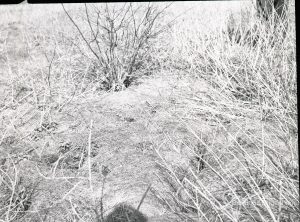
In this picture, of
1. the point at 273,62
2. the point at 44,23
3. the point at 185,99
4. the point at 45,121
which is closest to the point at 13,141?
the point at 45,121

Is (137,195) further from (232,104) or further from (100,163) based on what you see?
(232,104)

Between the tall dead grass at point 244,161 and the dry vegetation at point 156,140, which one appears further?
the dry vegetation at point 156,140

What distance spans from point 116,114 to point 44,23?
6.46 feet

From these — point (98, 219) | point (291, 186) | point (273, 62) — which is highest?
point (273, 62)

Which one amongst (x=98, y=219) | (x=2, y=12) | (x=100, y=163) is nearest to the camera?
(x=98, y=219)

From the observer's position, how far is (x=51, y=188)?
1.24 meters

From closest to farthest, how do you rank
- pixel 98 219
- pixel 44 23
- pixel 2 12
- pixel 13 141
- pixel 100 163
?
pixel 98 219 < pixel 100 163 < pixel 13 141 < pixel 44 23 < pixel 2 12

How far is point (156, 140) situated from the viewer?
58.1 inches

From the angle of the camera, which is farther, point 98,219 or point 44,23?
point 44,23

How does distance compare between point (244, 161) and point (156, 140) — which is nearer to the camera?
point (244, 161)

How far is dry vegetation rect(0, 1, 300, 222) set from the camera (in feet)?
3.57

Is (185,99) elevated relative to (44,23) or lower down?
lower down

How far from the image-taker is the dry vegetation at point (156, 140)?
109 centimetres

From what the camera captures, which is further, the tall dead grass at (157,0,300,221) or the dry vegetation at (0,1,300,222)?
the dry vegetation at (0,1,300,222)
